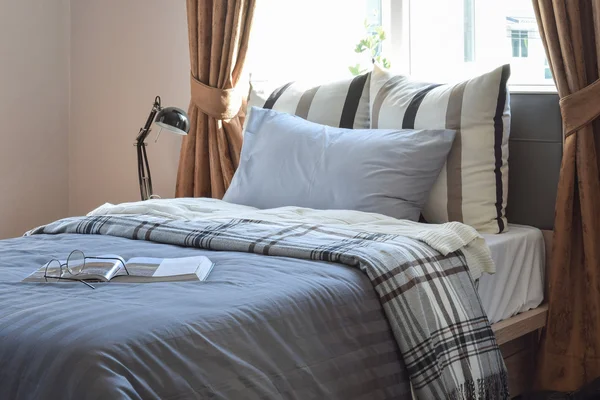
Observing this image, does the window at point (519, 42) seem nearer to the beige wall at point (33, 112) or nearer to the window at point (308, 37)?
the window at point (308, 37)

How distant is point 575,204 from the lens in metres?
2.78

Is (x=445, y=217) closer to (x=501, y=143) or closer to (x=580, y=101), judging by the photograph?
(x=501, y=143)

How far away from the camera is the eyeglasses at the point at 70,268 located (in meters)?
1.98

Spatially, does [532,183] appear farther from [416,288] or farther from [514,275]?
[416,288]

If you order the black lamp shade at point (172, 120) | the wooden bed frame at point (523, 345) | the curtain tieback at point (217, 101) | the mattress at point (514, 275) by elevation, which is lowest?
the wooden bed frame at point (523, 345)

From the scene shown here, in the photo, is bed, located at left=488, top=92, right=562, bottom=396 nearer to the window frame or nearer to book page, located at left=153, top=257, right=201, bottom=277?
the window frame

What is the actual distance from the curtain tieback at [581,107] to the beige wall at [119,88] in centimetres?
188

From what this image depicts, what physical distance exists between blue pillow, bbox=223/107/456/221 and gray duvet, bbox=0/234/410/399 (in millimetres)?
644

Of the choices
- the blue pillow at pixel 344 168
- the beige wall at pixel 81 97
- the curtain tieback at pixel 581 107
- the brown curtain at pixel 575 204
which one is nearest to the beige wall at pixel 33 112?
Result: the beige wall at pixel 81 97

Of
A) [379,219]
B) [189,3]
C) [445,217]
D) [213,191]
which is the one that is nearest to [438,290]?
[379,219]

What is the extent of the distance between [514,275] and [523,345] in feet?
1.06

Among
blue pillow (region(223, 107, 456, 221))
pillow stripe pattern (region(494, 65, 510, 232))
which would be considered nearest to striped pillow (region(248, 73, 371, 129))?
blue pillow (region(223, 107, 456, 221))

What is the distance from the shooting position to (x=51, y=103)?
4352 millimetres

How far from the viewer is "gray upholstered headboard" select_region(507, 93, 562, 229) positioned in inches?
113
